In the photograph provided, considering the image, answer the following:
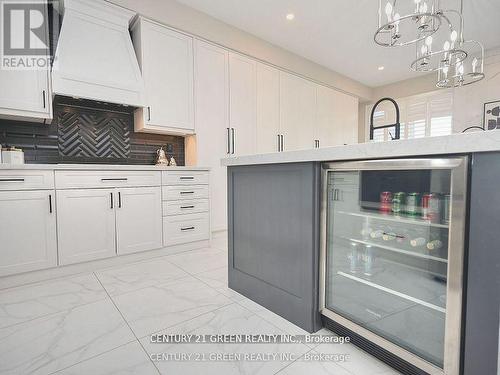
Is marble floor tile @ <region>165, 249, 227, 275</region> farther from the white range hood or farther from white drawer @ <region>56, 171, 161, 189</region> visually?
the white range hood

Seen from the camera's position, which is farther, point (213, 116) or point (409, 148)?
point (213, 116)

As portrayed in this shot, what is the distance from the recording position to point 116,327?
1.44 m

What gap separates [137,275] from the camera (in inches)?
88.3

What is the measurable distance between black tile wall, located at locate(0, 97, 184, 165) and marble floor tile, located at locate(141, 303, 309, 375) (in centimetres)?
227

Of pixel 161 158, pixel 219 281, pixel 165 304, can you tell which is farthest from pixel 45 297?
pixel 161 158

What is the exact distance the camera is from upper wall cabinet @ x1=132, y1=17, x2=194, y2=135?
9.52 ft

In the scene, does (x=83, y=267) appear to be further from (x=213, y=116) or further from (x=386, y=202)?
(x=386, y=202)

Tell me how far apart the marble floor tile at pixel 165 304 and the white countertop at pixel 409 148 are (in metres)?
1.05

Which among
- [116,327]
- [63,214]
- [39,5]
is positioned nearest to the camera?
[116,327]

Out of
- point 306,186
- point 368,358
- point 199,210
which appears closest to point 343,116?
point 199,210

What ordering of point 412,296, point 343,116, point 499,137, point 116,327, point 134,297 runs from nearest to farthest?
point 499,137, point 412,296, point 116,327, point 134,297, point 343,116

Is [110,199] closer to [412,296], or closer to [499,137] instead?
[412,296]

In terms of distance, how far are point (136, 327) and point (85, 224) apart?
1254mm

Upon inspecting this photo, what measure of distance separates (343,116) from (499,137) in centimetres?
519
